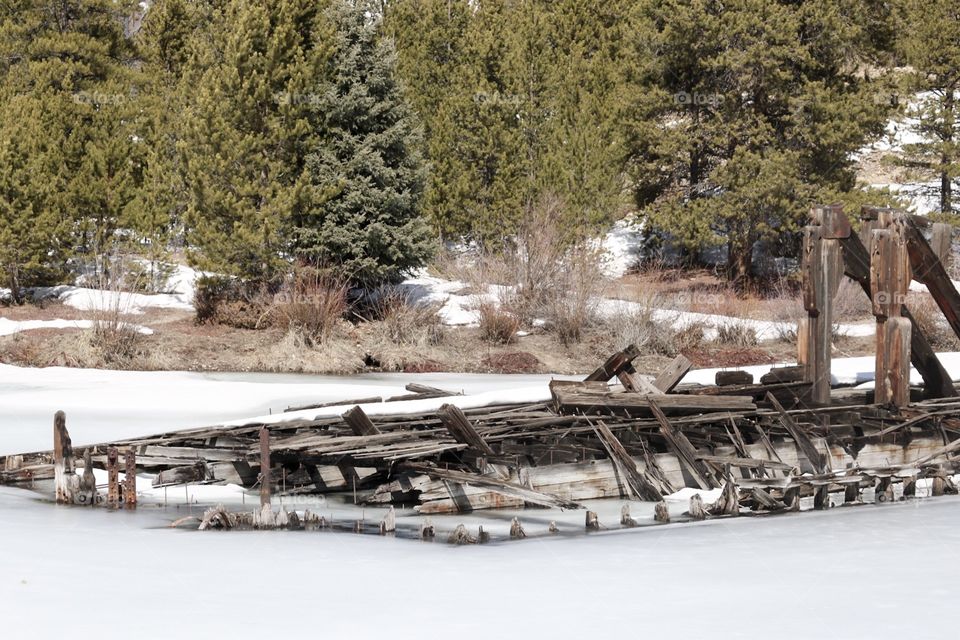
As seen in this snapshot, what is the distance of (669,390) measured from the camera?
1445 cm

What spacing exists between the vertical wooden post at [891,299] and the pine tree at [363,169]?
1622 cm

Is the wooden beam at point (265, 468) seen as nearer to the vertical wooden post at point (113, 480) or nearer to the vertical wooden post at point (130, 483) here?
the vertical wooden post at point (130, 483)

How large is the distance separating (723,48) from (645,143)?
165 inches

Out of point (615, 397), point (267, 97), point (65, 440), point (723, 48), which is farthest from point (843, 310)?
point (65, 440)

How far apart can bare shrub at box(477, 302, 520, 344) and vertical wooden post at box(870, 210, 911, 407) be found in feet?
49.2

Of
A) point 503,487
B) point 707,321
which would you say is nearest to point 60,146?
point 707,321

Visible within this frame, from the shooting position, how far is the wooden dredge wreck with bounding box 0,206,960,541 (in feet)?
39.0

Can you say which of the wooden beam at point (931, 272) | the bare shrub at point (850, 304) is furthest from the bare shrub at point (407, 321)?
the wooden beam at point (931, 272)

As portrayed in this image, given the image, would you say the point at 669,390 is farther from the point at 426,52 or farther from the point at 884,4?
the point at 426,52

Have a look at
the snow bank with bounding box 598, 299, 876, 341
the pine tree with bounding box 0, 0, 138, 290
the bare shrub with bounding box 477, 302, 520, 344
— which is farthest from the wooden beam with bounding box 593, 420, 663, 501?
the pine tree with bounding box 0, 0, 138, 290

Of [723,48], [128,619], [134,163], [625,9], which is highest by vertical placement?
[625,9]

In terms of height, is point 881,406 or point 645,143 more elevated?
point 645,143

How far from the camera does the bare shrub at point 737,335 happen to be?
30.5 meters

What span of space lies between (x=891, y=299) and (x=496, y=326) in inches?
600
